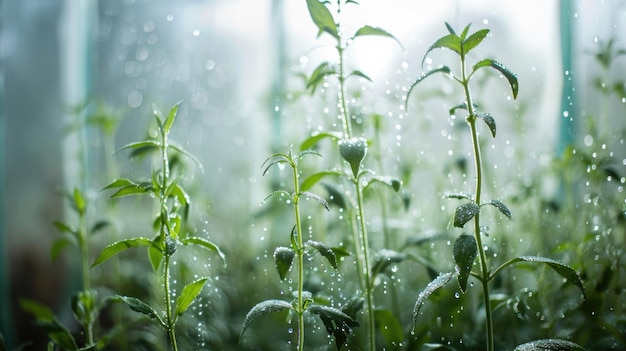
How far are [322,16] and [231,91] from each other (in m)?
0.89

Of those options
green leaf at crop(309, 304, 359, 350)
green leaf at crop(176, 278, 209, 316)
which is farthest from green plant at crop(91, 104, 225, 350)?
green leaf at crop(309, 304, 359, 350)

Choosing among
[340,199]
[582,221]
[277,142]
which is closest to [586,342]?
[582,221]

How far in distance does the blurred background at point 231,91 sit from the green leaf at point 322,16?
0.17 m

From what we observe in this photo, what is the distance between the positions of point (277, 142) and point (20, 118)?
0.78 m

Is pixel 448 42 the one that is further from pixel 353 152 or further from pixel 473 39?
pixel 353 152

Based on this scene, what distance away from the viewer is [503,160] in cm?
125

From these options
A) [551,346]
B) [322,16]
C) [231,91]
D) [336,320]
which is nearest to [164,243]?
[336,320]

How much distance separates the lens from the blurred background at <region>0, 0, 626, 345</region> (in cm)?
108

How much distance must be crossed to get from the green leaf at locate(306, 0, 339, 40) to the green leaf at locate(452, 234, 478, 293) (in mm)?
309

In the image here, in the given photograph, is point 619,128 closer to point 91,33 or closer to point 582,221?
point 582,221

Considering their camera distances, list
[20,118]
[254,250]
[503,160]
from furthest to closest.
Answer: [20,118] < [254,250] < [503,160]

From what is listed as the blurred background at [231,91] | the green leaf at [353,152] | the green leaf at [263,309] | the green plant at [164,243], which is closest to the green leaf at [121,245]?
the green plant at [164,243]

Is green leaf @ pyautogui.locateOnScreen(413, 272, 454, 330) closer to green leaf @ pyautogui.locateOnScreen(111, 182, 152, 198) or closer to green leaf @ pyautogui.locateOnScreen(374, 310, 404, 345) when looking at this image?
green leaf @ pyautogui.locateOnScreen(374, 310, 404, 345)

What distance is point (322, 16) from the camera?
75cm
